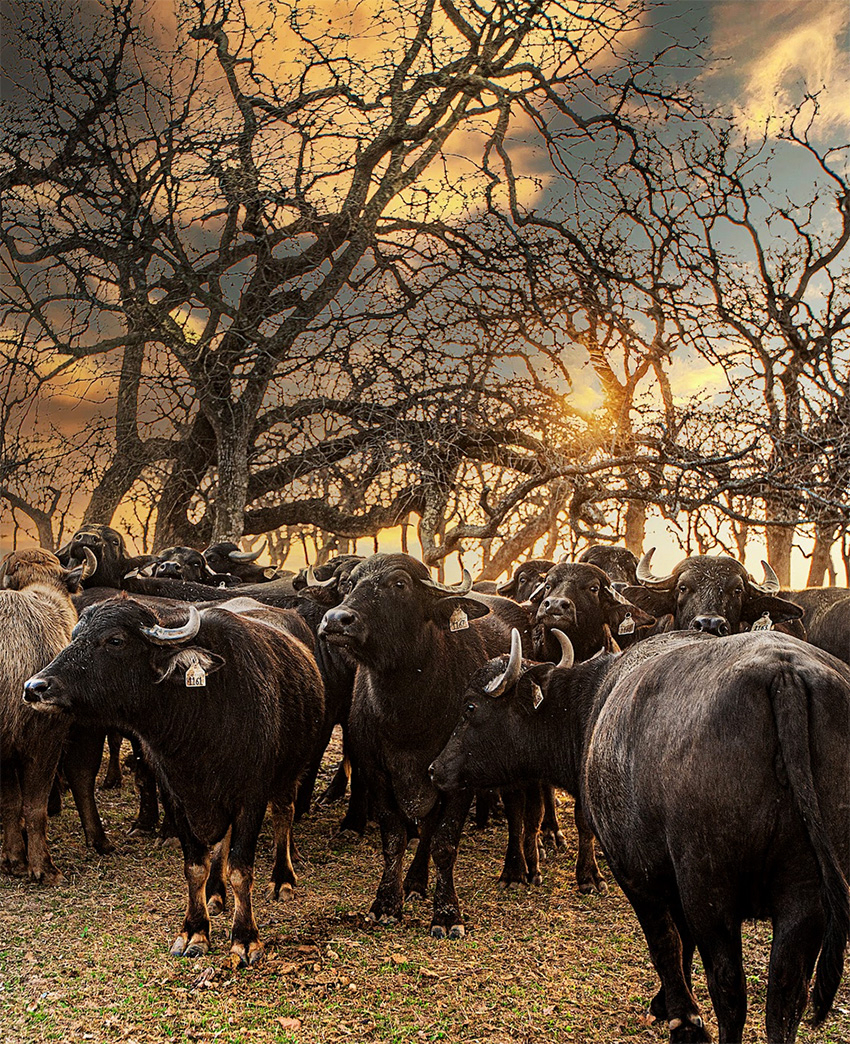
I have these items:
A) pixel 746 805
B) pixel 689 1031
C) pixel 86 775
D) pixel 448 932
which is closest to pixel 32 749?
pixel 86 775

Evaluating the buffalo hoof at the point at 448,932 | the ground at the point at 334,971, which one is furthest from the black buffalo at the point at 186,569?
the buffalo hoof at the point at 448,932

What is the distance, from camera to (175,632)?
548cm

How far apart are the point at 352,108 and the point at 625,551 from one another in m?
10.5

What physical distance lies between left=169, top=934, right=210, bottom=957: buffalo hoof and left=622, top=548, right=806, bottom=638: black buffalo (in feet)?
13.6

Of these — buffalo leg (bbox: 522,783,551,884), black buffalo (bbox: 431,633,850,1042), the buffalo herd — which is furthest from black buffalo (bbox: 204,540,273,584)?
black buffalo (bbox: 431,633,850,1042)

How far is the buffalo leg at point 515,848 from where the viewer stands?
684cm

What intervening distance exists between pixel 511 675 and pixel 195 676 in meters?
1.98

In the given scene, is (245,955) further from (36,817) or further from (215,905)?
(36,817)

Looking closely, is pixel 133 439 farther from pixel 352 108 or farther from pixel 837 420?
pixel 837 420

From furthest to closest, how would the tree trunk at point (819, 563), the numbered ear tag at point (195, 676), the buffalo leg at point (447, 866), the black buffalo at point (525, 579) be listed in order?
the tree trunk at point (819, 563), the black buffalo at point (525, 579), the buffalo leg at point (447, 866), the numbered ear tag at point (195, 676)

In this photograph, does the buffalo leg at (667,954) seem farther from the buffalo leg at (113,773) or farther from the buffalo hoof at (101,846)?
the buffalo leg at (113,773)

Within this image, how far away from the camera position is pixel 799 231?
14523 millimetres

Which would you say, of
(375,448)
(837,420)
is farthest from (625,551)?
(375,448)

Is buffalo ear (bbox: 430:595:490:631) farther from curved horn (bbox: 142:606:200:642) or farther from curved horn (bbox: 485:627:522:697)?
curved horn (bbox: 142:606:200:642)
